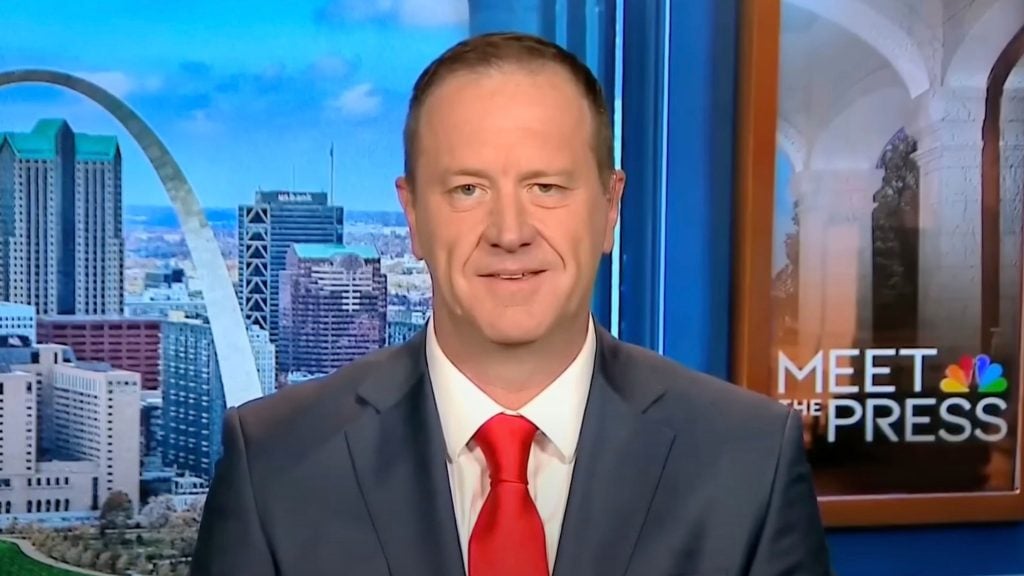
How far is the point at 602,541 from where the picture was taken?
114 centimetres

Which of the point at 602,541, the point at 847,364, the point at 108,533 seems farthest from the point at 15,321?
the point at 847,364

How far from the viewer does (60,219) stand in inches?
65.1

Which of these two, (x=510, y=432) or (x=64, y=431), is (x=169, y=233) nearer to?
(x=64, y=431)

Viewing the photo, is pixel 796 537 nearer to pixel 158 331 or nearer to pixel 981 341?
pixel 981 341

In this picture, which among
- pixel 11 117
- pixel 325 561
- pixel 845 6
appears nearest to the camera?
pixel 325 561

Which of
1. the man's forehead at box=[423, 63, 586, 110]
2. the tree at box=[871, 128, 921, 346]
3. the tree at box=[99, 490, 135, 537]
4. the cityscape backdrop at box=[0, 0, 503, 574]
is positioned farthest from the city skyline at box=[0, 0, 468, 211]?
the tree at box=[871, 128, 921, 346]

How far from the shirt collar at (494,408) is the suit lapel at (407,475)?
18 mm

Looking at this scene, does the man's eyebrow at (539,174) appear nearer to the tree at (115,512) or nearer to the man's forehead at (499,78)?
the man's forehead at (499,78)

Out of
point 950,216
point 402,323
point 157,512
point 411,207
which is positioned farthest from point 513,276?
point 950,216

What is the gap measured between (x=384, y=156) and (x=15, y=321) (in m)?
0.61

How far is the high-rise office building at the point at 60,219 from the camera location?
164 cm

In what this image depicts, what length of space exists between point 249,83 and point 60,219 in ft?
1.16

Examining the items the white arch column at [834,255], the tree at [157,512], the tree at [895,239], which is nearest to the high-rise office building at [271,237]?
the tree at [157,512]

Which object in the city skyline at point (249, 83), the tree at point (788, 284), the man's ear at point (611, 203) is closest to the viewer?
the man's ear at point (611, 203)
